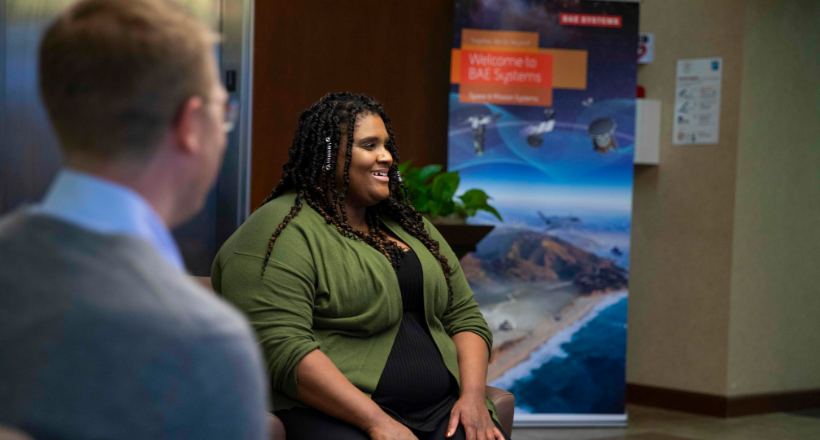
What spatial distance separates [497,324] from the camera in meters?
3.75

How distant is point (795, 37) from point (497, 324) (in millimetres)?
2525

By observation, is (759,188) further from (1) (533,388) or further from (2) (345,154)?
(2) (345,154)

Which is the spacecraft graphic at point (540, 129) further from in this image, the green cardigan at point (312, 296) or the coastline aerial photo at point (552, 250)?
the green cardigan at point (312, 296)

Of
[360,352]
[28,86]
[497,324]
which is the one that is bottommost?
[497,324]

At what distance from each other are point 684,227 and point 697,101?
29.6 inches

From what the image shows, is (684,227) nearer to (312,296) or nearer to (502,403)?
(502,403)

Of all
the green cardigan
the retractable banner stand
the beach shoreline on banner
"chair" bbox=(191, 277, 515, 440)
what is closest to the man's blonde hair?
the green cardigan

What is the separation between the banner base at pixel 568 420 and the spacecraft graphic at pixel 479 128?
142cm

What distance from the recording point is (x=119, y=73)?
547mm

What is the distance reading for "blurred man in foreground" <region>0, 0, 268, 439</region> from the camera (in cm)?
50

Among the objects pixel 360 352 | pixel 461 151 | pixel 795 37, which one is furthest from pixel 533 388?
pixel 795 37

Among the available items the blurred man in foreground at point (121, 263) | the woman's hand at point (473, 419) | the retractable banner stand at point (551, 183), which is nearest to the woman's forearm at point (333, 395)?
the woman's hand at point (473, 419)

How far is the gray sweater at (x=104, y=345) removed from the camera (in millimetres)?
504

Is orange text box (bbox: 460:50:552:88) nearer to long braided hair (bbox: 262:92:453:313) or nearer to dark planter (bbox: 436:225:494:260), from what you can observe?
dark planter (bbox: 436:225:494:260)
